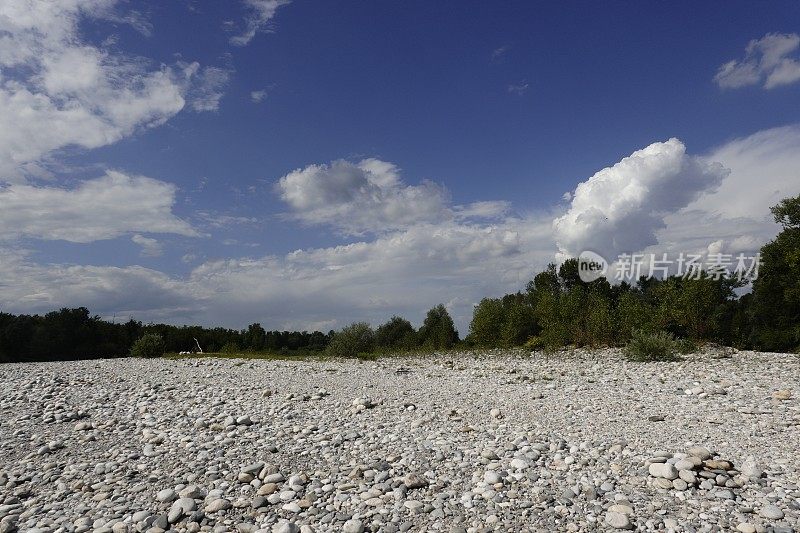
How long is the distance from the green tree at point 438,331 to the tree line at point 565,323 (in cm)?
8

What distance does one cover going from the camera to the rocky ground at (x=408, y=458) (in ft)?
16.8

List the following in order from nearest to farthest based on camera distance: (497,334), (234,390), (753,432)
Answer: (753,432)
(234,390)
(497,334)

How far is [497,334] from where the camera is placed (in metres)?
34.1

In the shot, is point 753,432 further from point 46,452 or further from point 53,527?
point 46,452

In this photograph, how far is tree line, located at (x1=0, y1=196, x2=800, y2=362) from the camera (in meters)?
23.9

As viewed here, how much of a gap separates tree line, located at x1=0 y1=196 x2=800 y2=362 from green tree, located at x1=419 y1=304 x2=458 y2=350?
0.28 ft

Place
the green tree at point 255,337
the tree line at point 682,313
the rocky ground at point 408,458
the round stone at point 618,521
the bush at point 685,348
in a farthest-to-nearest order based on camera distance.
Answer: the green tree at point 255,337
the tree line at point 682,313
the bush at point 685,348
the rocky ground at point 408,458
the round stone at point 618,521

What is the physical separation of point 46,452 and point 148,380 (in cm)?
762

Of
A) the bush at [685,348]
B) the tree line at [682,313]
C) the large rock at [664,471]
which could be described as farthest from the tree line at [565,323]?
the large rock at [664,471]

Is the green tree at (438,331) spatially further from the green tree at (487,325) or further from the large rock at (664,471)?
the large rock at (664,471)

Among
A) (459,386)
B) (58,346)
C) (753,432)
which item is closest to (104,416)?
(459,386)

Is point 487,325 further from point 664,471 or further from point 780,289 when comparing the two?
point 664,471

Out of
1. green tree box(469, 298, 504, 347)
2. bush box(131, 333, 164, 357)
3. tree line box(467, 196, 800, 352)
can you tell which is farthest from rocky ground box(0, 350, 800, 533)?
green tree box(469, 298, 504, 347)

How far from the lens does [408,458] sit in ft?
21.9
